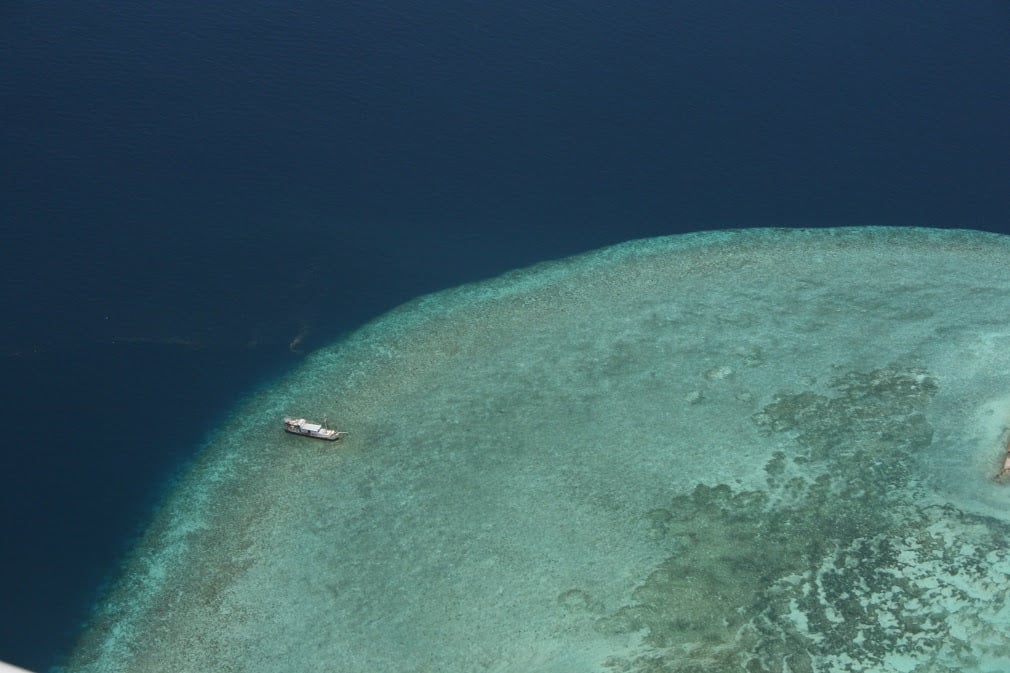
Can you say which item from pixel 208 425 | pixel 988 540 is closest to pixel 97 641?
pixel 208 425

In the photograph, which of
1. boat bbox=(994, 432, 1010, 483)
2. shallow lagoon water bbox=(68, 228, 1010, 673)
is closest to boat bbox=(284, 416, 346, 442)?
shallow lagoon water bbox=(68, 228, 1010, 673)

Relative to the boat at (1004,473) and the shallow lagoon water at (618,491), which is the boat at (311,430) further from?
the boat at (1004,473)

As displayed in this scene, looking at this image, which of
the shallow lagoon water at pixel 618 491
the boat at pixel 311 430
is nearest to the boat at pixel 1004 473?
the shallow lagoon water at pixel 618 491

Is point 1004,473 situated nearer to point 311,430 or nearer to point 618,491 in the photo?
point 618,491

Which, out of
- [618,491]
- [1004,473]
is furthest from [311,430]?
[1004,473]

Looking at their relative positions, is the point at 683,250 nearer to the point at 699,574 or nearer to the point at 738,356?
the point at 738,356

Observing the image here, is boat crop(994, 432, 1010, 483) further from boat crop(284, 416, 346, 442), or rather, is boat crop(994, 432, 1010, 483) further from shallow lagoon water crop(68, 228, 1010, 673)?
boat crop(284, 416, 346, 442)
